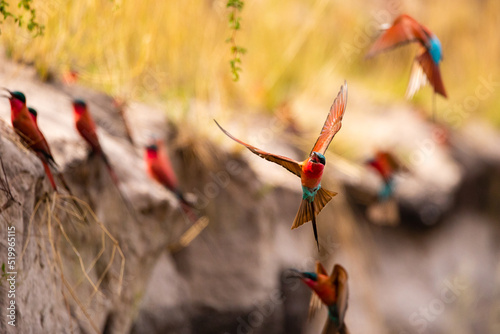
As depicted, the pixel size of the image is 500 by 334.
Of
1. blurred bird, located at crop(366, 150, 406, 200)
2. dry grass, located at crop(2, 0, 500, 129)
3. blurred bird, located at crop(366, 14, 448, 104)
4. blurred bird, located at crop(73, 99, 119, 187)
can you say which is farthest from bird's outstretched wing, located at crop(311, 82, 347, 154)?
blurred bird, located at crop(366, 150, 406, 200)

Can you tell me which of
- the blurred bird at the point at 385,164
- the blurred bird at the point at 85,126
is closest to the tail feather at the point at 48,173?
the blurred bird at the point at 85,126

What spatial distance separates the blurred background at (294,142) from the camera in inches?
96.2

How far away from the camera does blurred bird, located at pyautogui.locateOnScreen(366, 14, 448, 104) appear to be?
1367mm

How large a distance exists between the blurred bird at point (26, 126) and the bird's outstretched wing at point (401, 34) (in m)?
0.92

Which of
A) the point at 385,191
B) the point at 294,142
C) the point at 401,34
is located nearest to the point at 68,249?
the point at 401,34

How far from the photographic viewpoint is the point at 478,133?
4.84 meters

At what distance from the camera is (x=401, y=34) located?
1.43 metres

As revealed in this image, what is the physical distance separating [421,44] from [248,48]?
2.43 metres

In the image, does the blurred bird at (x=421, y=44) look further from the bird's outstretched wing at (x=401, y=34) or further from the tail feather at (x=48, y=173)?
the tail feather at (x=48, y=173)

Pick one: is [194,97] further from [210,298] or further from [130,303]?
[130,303]

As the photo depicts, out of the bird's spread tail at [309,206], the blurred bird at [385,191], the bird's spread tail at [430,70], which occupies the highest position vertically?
the bird's spread tail at [430,70]

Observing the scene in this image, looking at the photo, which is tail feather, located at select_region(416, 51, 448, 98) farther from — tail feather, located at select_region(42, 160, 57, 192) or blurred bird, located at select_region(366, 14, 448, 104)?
tail feather, located at select_region(42, 160, 57, 192)

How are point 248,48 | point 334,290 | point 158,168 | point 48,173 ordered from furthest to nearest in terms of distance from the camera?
point 248,48 → point 158,168 → point 48,173 → point 334,290

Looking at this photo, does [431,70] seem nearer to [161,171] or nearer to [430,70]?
[430,70]
